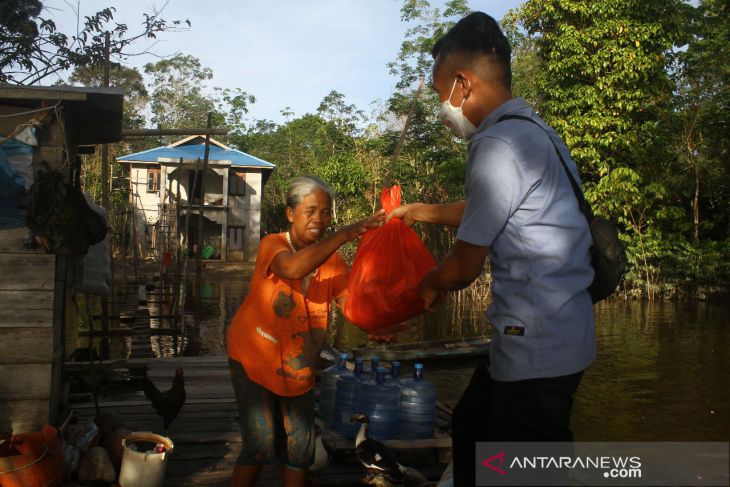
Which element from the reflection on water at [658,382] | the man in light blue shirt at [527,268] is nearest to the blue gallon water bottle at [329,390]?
the man in light blue shirt at [527,268]

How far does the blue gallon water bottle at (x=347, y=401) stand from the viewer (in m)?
4.60

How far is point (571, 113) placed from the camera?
20.4 meters

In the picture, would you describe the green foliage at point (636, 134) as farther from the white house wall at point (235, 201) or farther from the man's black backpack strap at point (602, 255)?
the man's black backpack strap at point (602, 255)

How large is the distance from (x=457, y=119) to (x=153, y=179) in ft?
114

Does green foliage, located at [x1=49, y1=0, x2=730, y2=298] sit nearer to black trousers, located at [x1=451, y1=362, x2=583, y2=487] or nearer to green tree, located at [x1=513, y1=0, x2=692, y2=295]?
green tree, located at [x1=513, y1=0, x2=692, y2=295]

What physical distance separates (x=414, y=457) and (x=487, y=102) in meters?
3.14

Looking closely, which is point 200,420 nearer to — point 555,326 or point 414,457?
point 414,457

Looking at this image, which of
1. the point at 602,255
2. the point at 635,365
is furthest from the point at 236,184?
Result: the point at 602,255

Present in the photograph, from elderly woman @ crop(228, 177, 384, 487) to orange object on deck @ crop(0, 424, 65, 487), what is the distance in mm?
1239

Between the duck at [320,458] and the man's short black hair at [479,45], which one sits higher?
the man's short black hair at [479,45]

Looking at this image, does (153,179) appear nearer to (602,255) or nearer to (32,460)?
(32,460)

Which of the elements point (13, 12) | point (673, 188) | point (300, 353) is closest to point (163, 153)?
point (673, 188)

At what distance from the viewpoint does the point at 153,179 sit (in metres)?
34.9

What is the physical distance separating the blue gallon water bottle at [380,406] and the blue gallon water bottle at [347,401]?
0.18ft
